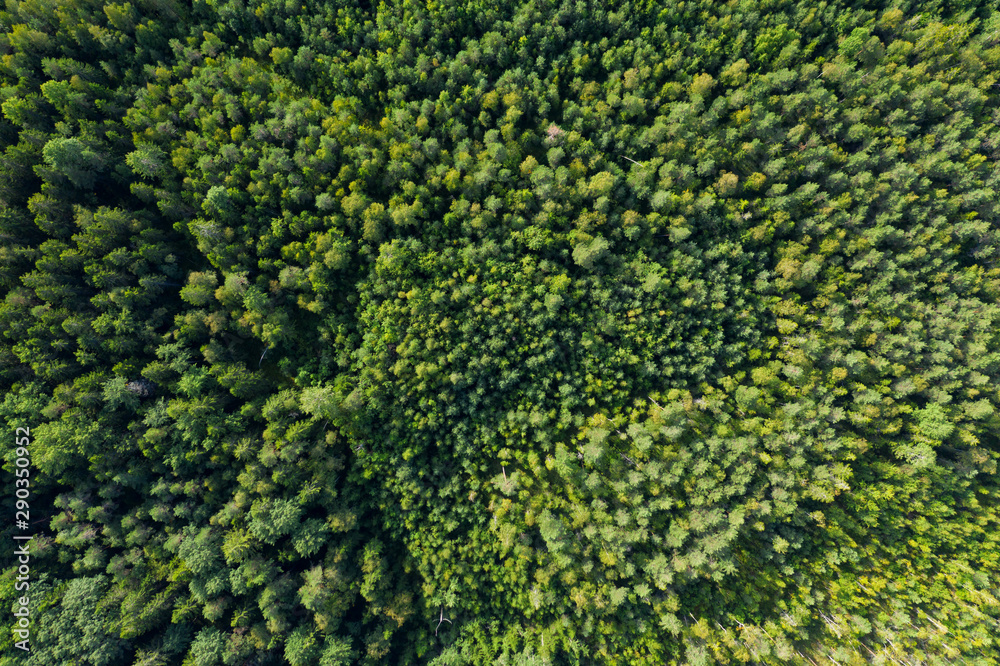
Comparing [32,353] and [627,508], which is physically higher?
[32,353]

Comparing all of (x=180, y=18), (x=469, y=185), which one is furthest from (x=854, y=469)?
(x=180, y=18)

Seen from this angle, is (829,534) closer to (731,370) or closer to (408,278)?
(731,370)

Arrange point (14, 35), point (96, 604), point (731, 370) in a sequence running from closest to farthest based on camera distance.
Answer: point (96, 604), point (14, 35), point (731, 370)

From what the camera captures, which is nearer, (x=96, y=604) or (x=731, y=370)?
(x=96, y=604)

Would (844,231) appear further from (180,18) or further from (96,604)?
(96,604)

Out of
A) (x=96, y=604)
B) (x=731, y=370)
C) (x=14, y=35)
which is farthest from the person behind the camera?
(x=731, y=370)

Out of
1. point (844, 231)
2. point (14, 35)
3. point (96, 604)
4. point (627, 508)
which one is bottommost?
point (627, 508)
